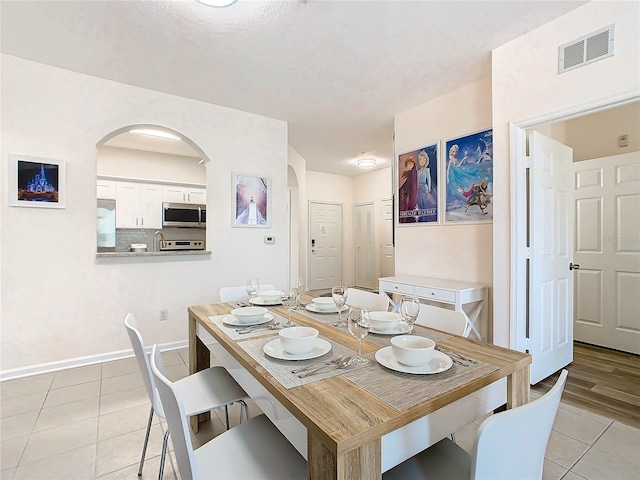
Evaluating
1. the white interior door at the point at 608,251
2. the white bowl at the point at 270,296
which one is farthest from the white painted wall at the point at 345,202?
the white bowl at the point at 270,296

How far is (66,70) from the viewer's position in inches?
108

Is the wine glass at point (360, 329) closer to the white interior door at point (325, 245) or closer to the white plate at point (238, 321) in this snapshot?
the white plate at point (238, 321)

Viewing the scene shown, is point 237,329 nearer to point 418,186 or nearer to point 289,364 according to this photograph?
point 289,364

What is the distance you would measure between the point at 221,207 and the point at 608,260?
163 inches

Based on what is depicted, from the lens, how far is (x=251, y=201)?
3.72m

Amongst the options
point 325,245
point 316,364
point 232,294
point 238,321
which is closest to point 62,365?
point 232,294

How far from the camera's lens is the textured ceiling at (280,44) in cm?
204

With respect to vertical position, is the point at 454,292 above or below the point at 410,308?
below

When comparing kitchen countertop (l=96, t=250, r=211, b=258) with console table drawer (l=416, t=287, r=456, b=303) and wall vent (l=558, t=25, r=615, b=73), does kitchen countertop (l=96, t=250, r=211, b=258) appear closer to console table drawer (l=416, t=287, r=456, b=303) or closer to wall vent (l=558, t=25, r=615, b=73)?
console table drawer (l=416, t=287, r=456, b=303)

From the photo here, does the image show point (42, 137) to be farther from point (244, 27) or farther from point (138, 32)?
point (244, 27)

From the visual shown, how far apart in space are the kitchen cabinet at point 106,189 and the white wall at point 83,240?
2.24m

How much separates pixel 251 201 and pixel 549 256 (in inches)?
119

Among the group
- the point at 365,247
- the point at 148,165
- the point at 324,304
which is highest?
the point at 148,165

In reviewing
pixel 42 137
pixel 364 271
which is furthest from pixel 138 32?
pixel 364 271
